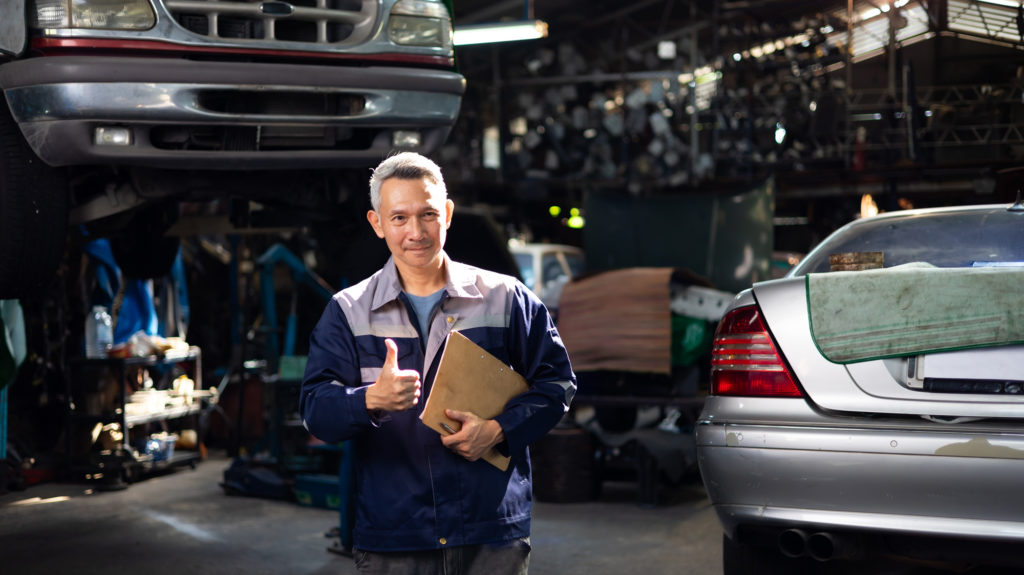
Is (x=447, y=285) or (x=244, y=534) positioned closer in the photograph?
(x=447, y=285)

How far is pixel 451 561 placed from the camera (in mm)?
2057

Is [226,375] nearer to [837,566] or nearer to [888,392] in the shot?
[837,566]

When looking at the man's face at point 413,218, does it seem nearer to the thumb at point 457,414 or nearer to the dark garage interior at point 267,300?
the thumb at point 457,414

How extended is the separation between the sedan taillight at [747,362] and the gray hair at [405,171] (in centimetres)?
114

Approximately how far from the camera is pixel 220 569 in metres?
4.41

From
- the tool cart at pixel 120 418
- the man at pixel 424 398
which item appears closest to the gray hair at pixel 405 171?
the man at pixel 424 398

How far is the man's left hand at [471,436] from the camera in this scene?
1.98 metres

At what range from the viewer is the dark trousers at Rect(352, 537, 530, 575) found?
2059 millimetres

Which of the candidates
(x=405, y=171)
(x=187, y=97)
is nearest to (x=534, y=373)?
(x=405, y=171)

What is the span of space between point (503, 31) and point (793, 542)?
24.8 ft

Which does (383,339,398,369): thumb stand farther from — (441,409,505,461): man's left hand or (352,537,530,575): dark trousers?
(352,537,530,575): dark trousers

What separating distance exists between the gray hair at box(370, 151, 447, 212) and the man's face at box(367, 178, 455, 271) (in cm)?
1

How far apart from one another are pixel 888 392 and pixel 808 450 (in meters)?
0.26

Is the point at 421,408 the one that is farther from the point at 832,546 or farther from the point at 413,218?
the point at 832,546
